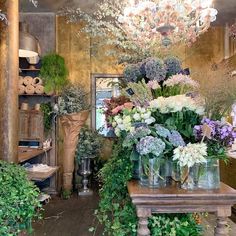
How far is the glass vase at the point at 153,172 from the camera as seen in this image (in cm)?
198

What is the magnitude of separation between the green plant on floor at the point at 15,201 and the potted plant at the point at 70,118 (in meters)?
3.18

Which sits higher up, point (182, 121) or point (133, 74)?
point (133, 74)

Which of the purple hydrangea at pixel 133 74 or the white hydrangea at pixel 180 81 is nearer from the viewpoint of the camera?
the white hydrangea at pixel 180 81

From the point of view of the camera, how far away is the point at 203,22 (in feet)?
14.9

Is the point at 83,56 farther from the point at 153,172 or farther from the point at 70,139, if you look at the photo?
the point at 153,172

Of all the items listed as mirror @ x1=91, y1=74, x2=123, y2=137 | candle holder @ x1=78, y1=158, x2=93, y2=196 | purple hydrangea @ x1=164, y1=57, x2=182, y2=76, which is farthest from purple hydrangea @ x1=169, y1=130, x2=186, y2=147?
mirror @ x1=91, y1=74, x2=123, y2=137

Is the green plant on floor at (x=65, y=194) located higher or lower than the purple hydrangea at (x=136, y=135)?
lower

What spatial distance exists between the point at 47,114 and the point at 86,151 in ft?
3.00

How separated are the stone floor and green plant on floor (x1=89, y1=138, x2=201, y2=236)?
1.22 metres

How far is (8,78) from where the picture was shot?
111 inches

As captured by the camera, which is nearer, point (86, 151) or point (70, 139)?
point (70, 139)

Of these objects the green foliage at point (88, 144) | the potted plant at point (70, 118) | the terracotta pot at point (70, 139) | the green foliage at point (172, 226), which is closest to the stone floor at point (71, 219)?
the terracotta pot at point (70, 139)

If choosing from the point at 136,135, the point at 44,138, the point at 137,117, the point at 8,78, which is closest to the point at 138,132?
the point at 136,135

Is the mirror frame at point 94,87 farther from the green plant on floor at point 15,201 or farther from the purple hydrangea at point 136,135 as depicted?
the purple hydrangea at point 136,135
